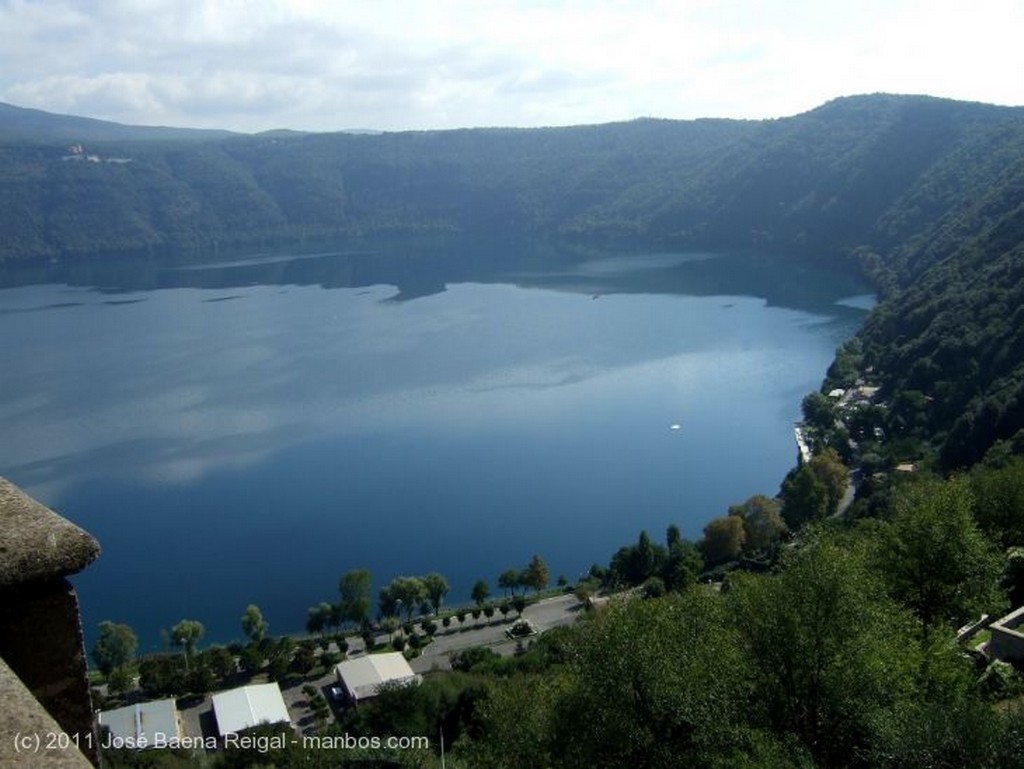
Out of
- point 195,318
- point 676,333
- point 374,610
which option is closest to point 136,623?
point 374,610

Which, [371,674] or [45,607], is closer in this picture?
[45,607]

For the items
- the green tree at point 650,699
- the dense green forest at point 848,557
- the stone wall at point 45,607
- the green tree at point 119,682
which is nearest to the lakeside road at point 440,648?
the dense green forest at point 848,557

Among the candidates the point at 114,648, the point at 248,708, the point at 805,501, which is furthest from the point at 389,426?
the point at 248,708

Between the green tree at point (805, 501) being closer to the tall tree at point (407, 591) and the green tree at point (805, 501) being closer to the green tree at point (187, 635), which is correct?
the tall tree at point (407, 591)

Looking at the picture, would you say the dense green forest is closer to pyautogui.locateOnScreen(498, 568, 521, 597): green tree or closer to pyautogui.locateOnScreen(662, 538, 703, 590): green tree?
pyautogui.locateOnScreen(662, 538, 703, 590): green tree

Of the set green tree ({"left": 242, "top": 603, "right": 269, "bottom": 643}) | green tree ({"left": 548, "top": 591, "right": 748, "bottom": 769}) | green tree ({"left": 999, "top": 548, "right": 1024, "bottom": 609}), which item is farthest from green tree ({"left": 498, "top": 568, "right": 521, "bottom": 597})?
green tree ({"left": 548, "top": 591, "right": 748, "bottom": 769})

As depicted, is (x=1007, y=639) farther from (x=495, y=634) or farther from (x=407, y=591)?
(x=407, y=591)
